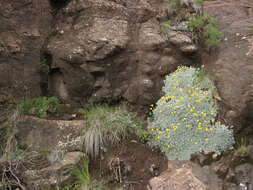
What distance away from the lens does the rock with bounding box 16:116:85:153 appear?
15.6 feet

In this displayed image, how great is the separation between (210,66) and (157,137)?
182cm

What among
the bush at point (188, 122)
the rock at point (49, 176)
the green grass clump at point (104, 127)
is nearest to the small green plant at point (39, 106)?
the green grass clump at point (104, 127)

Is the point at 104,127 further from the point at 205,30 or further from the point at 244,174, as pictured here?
the point at 205,30

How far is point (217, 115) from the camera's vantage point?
15.8ft

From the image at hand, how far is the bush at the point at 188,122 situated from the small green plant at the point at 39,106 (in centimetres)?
182

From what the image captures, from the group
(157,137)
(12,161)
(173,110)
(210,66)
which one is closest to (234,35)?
(210,66)

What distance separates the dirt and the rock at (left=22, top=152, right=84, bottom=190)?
434 millimetres

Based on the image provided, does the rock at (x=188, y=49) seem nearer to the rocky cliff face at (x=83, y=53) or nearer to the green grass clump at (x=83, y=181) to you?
the rocky cliff face at (x=83, y=53)

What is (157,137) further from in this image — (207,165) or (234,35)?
(234,35)

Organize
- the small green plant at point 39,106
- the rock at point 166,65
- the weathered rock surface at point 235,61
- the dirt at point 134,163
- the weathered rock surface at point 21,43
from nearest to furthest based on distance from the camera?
the dirt at point 134,163 → the weathered rock surface at point 235,61 → the small green plant at point 39,106 → the weathered rock surface at point 21,43 → the rock at point 166,65

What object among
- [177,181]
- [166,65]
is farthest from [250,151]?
[166,65]

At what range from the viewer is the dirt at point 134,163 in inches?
172

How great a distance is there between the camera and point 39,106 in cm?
525

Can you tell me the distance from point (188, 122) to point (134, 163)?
1077mm
